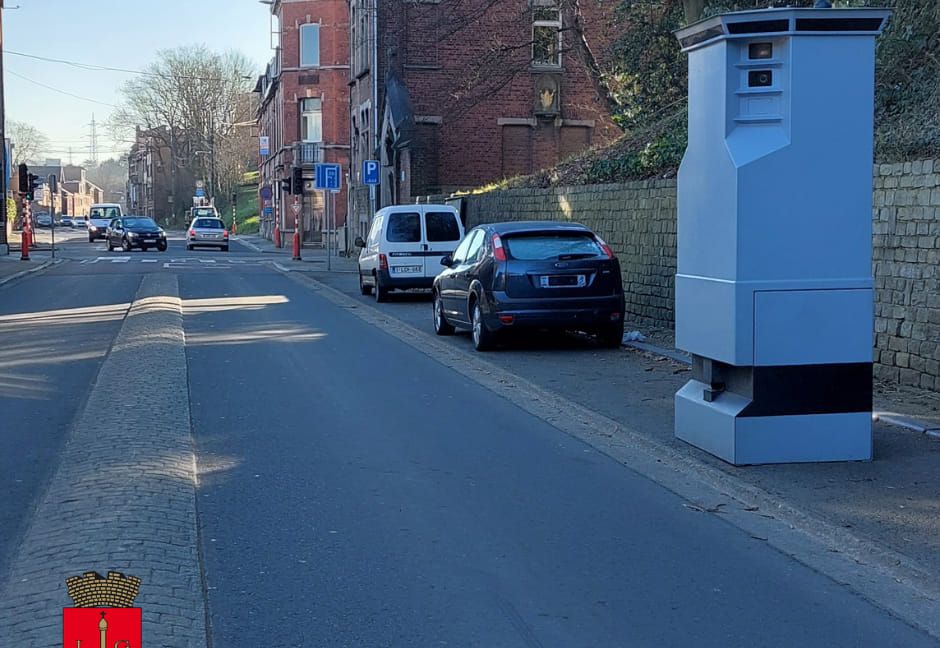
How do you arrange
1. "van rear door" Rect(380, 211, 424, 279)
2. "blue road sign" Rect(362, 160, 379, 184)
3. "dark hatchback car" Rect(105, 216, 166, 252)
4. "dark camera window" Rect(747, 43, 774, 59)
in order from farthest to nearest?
1. "dark hatchback car" Rect(105, 216, 166, 252)
2. "blue road sign" Rect(362, 160, 379, 184)
3. "van rear door" Rect(380, 211, 424, 279)
4. "dark camera window" Rect(747, 43, 774, 59)

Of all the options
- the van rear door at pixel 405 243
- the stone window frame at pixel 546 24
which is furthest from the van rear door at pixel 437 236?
the stone window frame at pixel 546 24

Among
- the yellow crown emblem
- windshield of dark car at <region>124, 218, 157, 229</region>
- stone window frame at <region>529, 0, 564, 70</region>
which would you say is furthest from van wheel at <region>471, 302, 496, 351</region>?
windshield of dark car at <region>124, 218, 157, 229</region>

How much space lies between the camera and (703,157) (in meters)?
8.75

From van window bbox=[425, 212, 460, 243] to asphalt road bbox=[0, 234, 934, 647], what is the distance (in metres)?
12.2

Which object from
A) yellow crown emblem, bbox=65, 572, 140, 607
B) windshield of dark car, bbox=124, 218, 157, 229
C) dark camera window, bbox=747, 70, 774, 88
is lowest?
yellow crown emblem, bbox=65, 572, 140, 607

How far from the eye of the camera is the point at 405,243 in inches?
948

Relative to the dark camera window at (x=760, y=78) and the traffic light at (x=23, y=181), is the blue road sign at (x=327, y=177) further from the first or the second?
the dark camera window at (x=760, y=78)

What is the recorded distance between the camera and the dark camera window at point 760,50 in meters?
8.22

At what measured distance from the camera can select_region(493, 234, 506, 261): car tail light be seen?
49.1ft

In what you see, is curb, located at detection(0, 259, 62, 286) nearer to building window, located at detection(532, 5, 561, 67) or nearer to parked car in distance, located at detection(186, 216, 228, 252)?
parked car in distance, located at detection(186, 216, 228, 252)

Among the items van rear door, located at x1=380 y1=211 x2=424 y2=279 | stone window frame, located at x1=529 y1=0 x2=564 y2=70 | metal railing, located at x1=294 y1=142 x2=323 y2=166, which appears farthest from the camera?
metal railing, located at x1=294 y1=142 x2=323 y2=166

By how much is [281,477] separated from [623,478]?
2239 millimetres

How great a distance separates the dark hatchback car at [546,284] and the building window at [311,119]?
5194 cm

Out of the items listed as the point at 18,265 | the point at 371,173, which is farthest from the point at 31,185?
the point at 371,173
